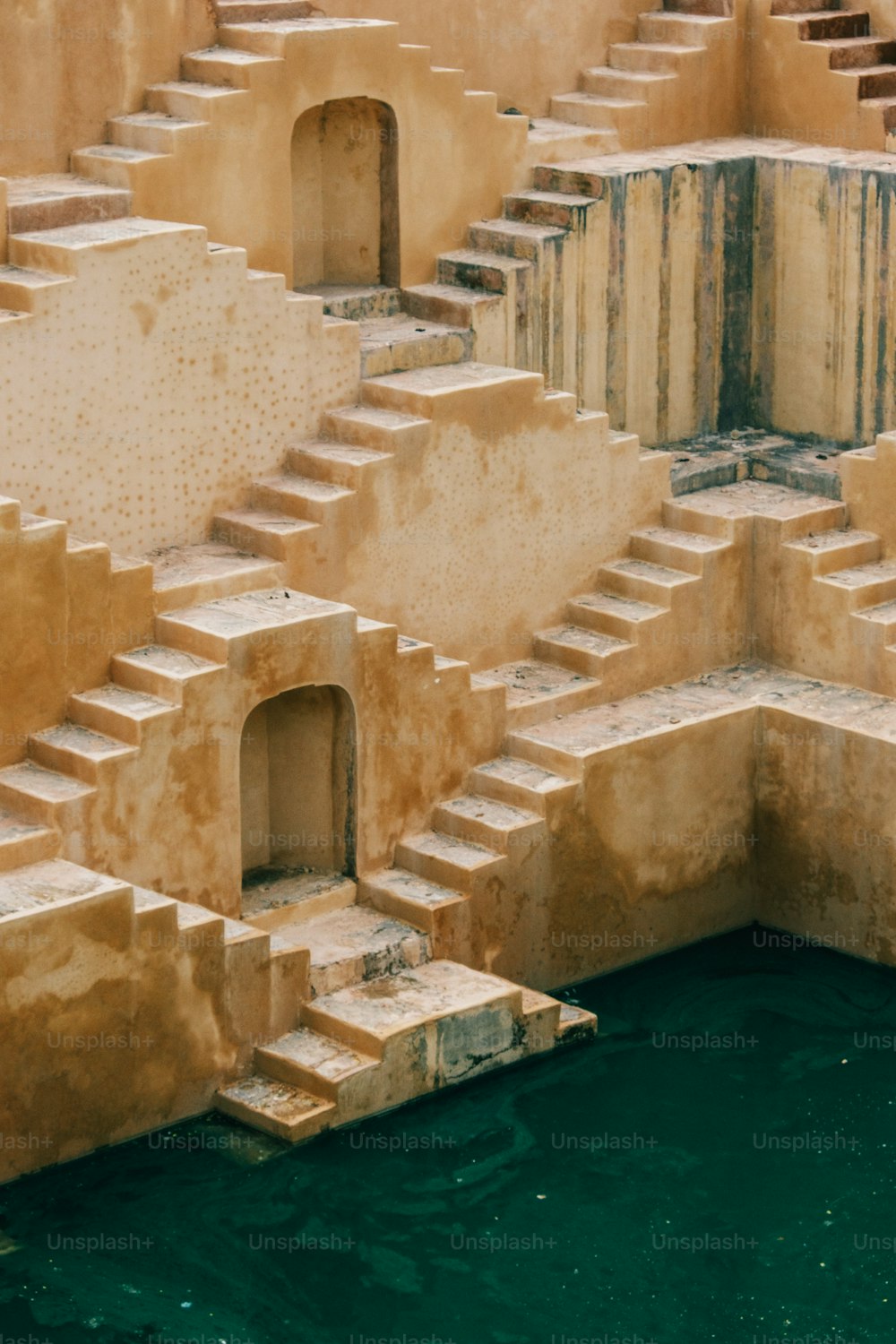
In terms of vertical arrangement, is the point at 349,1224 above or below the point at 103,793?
below

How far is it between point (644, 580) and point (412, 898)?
10.3 ft

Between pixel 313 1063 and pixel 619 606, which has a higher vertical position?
pixel 619 606

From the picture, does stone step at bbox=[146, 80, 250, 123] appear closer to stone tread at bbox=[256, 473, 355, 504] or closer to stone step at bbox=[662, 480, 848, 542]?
stone tread at bbox=[256, 473, 355, 504]

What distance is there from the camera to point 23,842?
16.0 metres

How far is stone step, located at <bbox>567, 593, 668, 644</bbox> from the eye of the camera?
63.9 feet

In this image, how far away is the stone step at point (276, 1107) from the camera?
16.3m

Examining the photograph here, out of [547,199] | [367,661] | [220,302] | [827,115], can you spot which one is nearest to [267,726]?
[367,661]

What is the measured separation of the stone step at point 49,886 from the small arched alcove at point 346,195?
A: 17.7ft

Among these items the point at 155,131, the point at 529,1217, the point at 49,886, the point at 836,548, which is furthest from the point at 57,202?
the point at 529,1217

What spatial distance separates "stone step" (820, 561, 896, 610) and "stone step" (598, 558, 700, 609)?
0.93 m

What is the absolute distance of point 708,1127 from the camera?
675 inches

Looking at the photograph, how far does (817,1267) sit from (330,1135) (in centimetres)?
273

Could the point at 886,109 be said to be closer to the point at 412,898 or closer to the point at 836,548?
the point at 836,548

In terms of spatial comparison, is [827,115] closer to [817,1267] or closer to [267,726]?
[267,726]
